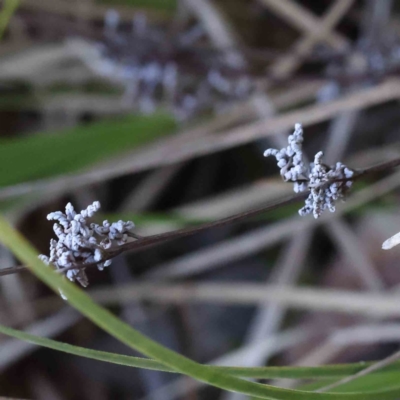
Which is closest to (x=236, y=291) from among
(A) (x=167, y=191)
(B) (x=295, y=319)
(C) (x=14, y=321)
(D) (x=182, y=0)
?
(B) (x=295, y=319)

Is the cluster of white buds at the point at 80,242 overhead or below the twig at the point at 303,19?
below

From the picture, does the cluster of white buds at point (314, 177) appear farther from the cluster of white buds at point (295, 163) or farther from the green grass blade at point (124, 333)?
the green grass blade at point (124, 333)

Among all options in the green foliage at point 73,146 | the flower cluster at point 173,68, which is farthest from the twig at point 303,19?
the green foliage at point 73,146

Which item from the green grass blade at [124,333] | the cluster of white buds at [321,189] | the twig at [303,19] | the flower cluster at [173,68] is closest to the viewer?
the green grass blade at [124,333]

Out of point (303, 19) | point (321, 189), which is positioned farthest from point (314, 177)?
point (303, 19)

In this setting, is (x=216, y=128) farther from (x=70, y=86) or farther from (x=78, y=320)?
(x=78, y=320)

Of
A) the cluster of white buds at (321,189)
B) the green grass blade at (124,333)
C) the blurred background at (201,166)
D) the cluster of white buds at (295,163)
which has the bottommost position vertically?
the green grass blade at (124,333)
